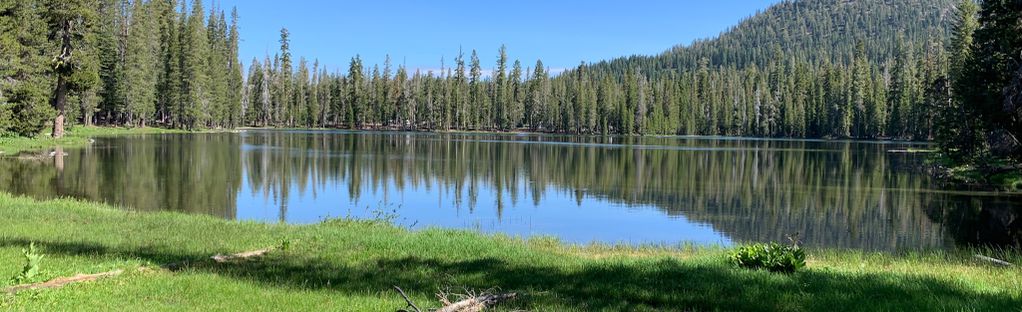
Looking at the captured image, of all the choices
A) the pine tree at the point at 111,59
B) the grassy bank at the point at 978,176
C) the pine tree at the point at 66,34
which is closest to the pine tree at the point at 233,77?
the pine tree at the point at 111,59

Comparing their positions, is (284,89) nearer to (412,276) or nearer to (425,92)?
(425,92)

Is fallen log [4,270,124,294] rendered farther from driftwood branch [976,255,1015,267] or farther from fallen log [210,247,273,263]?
driftwood branch [976,255,1015,267]

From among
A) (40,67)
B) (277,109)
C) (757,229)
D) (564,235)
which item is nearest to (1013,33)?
(757,229)

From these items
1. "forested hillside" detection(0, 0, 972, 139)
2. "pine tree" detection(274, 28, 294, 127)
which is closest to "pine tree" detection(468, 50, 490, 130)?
"forested hillside" detection(0, 0, 972, 139)

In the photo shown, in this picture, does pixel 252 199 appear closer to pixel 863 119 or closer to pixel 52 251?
pixel 52 251

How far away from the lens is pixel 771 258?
10.4 metres

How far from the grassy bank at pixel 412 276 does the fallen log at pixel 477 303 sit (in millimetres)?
209

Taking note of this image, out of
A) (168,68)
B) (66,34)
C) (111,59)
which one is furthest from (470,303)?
(168,68)

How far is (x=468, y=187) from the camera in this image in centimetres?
3300

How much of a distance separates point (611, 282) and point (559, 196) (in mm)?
21014

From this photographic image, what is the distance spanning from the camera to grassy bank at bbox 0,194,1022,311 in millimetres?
7941

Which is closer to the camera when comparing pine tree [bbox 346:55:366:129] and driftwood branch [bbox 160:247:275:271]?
driftwood branch [bbox 160:247:275:271]

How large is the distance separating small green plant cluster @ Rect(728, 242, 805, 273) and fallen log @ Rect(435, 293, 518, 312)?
167 inches

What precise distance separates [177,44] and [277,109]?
53.8 meters
